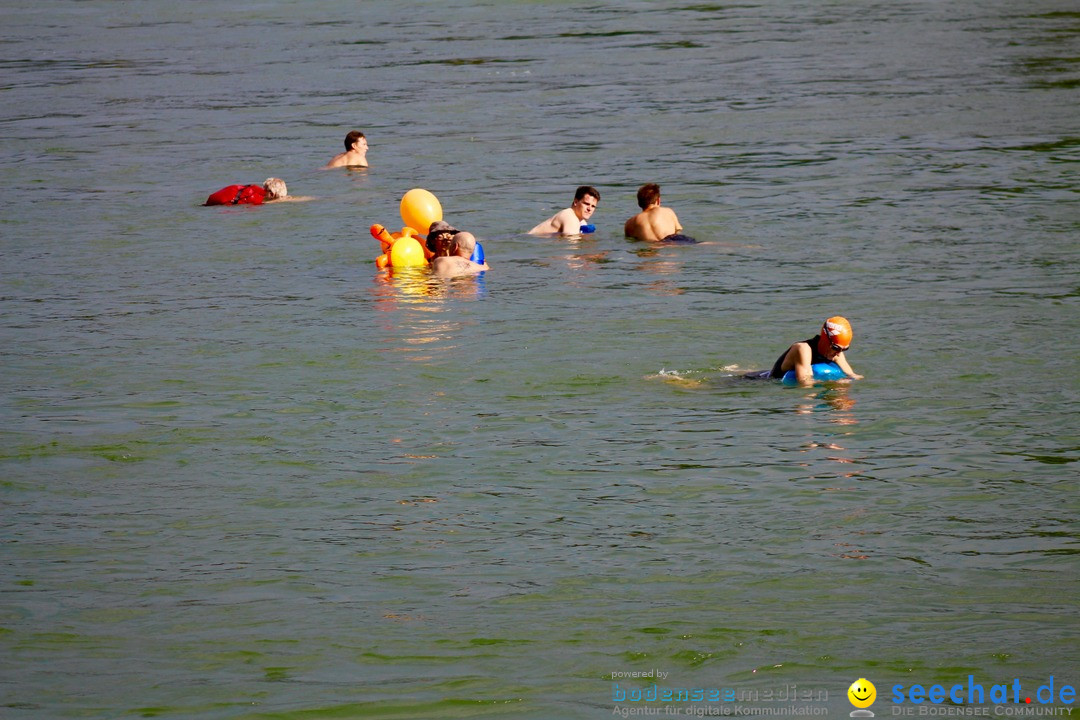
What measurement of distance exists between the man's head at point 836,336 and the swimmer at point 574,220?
274 inches

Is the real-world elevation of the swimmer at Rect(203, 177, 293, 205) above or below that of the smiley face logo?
above

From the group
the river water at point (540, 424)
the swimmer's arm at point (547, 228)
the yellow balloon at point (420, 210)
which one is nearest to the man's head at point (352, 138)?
the river water at point (540, 424)

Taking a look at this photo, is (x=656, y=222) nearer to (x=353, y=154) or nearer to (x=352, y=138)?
(x=352, y=138)

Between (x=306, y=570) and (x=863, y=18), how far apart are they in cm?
4069

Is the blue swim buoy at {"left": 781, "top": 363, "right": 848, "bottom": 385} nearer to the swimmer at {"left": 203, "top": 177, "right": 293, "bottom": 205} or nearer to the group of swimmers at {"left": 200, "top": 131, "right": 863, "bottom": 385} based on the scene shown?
the group of swimmers at {"left": 200, "top": 131, "right": 863, "bottom": 385}

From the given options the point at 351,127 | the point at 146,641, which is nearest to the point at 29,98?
the point at 351,127

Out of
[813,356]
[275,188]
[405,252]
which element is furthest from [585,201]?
[813,356]

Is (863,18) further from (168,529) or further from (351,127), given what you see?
(168,529)

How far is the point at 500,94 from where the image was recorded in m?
33.5

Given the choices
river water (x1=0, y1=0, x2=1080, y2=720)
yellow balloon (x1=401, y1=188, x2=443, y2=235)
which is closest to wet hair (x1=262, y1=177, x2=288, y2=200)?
river water (x1=0, y1=0, x2=1080, y2=720)

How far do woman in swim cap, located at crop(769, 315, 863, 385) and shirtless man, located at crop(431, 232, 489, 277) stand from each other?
538cm

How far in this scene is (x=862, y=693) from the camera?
304 inches

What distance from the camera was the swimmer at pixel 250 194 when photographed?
2241 centimetres

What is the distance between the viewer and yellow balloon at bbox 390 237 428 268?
1755cm
